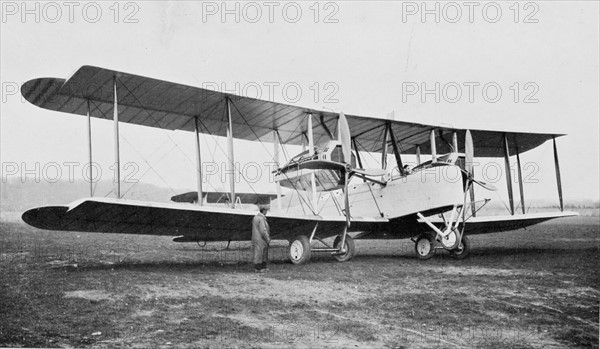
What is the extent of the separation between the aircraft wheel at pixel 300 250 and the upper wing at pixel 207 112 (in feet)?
9.60

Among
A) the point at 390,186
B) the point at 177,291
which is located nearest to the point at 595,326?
the point at 177,291

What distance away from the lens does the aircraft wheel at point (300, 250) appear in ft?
33.6

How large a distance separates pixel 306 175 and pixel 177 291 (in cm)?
556

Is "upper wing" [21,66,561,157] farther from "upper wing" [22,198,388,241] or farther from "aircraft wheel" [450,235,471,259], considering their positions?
"aircraft wheel" [450,235,471,259]

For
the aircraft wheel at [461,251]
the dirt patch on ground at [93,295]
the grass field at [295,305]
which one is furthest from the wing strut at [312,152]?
the dirt patch on ground at [93,295]

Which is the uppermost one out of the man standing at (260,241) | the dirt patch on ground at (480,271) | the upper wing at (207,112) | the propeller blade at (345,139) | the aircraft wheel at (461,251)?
the upper wing at (207,112)

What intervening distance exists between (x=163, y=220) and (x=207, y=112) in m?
3.47

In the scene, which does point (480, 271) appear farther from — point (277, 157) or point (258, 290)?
point (277, 157)

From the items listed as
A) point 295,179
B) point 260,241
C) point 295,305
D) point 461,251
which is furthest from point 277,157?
point 295,305

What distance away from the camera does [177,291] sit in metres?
6.82

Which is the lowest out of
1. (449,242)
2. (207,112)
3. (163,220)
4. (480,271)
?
(480,271)

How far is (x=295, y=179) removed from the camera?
39.1 ft

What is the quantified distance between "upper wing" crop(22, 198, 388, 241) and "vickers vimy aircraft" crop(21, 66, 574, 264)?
0.8 inches

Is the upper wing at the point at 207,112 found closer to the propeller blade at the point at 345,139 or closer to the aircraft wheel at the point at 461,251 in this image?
the propeller blade at the point at 345,139
